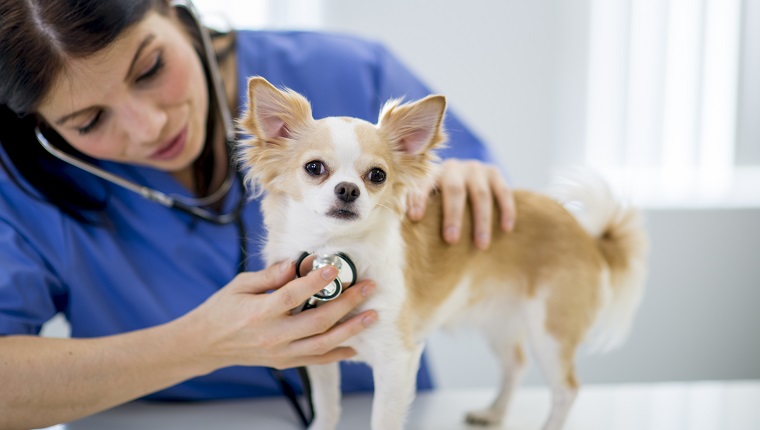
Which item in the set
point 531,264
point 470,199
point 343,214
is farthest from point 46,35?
point 531,264

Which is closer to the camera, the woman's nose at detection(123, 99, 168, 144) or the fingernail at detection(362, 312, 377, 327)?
the fingernail at detection(362, 312, 377, 327)

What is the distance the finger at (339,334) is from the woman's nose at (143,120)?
49 cm

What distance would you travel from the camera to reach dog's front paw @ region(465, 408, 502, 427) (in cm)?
141

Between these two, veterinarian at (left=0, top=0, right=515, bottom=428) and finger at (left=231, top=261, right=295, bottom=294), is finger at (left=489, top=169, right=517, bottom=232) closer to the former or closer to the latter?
veterinarian at (left=0, top=0, right=515, bottom=428)

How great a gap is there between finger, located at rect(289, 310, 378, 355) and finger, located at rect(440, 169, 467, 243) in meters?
0.27

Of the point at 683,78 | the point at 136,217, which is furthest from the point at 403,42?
the point at 136,217

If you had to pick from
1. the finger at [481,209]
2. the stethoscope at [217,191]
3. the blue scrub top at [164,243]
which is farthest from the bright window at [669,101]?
the stethoscope at [217,191]

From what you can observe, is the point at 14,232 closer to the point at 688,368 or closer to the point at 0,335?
the point at 0,335

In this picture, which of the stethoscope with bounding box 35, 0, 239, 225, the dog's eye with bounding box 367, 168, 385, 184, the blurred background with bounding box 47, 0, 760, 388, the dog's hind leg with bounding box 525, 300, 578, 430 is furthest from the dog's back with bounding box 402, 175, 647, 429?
the blurred background with bounding box 47, 0, 760, 388

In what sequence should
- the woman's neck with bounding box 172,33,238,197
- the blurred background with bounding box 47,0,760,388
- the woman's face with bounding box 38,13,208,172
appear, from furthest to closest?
1. the blurred background with bounding box 47,0,760,388
2. the woman's neck with bounding box 172,33,238,197
3. the woman's face with bounding box 38,13,208,172

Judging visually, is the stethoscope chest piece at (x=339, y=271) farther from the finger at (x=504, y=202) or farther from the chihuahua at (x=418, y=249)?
the finger at (x=504, y=202)

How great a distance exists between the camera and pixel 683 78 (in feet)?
9.48

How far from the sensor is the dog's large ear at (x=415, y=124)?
3.14 feet

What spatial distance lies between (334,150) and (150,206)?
692 millimetres
